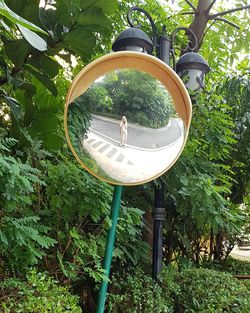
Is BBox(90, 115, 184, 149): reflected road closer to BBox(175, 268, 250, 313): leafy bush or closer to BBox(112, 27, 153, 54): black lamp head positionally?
BBox(112, 27, 153, 54): black lamp head

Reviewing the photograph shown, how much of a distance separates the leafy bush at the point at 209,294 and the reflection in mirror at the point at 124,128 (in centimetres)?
131

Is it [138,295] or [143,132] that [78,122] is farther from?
[138,295]

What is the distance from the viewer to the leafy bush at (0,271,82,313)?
5.29ft

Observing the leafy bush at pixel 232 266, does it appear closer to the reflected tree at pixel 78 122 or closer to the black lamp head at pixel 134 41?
the black lamp head at pixel 134 41

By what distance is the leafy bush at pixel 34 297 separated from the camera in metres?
1.61

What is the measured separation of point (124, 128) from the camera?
1.66m

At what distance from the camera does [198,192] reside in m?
2.63

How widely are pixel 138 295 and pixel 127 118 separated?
128 centimetres

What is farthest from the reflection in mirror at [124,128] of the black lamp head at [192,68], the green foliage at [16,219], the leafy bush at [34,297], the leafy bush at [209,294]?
the leafy bush at [209,294]

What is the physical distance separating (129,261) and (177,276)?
41cm

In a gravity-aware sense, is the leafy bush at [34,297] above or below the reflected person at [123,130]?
below

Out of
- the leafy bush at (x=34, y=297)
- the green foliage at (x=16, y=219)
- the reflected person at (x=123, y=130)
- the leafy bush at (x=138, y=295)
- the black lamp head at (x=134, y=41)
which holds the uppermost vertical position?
the black lamp head at (x=134, y=41)

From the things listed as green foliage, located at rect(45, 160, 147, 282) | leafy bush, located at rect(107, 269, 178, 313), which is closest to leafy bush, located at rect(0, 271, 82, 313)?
green foliage, located at rect(45, 160, 147, 282)

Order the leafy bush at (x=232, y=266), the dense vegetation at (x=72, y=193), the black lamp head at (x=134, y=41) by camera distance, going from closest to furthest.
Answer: the dense vegetation at (x=72, y=193), the black lamp head at (x=134, y=41), the leafy bush at (x=232, y=266)
